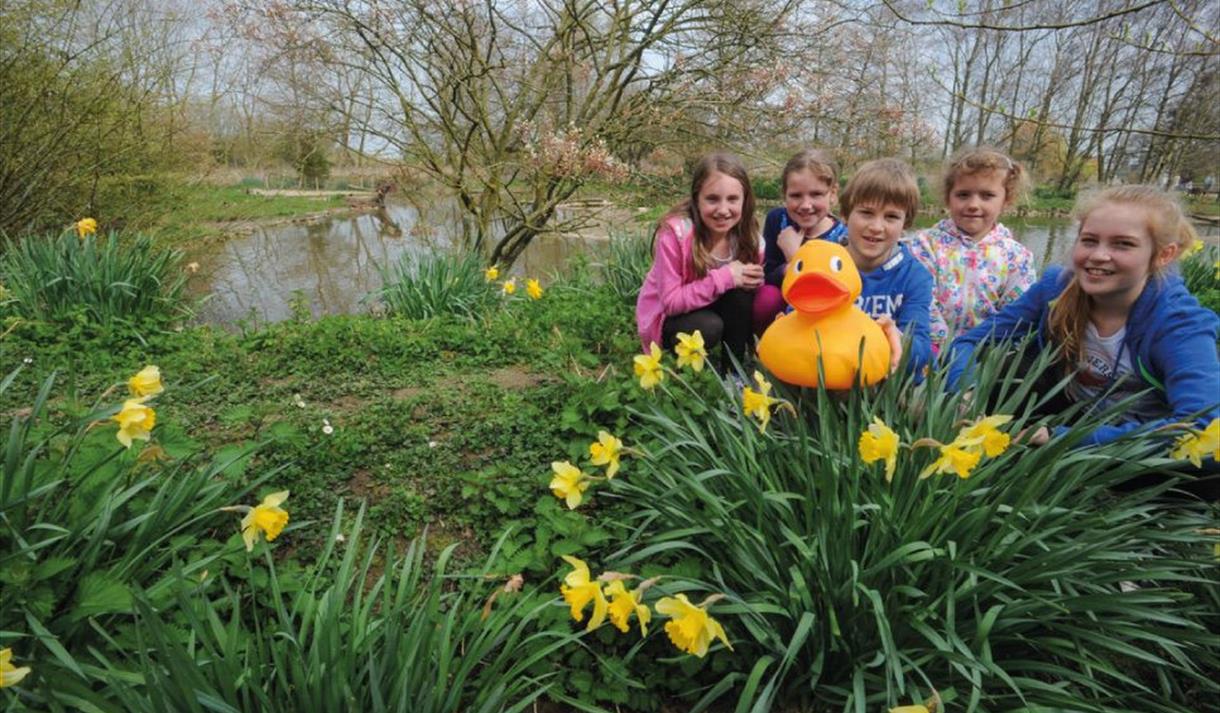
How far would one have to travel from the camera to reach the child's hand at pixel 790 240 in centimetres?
291

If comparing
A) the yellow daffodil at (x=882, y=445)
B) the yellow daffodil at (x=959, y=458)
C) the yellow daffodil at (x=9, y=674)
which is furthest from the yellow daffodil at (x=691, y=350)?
the yellow daffodil at (x=9, y=674)

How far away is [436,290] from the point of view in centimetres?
461

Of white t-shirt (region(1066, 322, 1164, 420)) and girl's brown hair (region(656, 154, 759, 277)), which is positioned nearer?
white t-shirt (region(1066, 322, 1164, 420))

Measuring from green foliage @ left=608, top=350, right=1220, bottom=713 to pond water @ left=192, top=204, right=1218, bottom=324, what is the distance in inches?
123

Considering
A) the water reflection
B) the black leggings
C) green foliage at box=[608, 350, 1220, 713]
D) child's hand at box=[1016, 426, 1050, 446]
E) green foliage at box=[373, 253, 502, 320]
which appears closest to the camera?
green foliage at box=[608, 350, 1220, 713]

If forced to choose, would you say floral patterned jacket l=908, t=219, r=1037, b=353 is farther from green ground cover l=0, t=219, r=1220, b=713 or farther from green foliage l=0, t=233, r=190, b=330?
green foliage l=0, t=233, r=190, b=330

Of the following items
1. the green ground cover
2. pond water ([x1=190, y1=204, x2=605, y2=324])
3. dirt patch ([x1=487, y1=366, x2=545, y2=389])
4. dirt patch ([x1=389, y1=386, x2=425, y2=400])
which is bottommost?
pond water ([x1=190, y1=204, x2=605, y2=324])

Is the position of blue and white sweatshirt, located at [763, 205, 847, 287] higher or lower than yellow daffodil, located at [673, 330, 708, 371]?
higher

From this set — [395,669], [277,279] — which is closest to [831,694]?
[395,669]

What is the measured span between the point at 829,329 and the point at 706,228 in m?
1.14

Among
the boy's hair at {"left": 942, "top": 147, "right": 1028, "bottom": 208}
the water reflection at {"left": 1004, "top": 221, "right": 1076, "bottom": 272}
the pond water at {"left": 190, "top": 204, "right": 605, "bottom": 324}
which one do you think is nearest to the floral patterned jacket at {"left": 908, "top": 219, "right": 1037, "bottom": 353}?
the boy's hair at {"left": 942, "top": 147, "right": 1028, "bottom": 208}

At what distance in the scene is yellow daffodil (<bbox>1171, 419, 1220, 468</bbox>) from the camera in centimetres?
128

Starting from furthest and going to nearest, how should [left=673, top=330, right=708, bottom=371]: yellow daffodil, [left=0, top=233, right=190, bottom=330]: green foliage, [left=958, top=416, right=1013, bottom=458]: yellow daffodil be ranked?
[left=0, top=233, right=190, bottom=330]: green foliage → [left=673, top=330, right=708, bottom=371]: yellow daffodil → [left=958, top=416, right=1013, bottom=458]: yellow daffodil

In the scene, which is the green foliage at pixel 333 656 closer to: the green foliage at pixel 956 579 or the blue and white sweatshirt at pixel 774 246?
the green foliage at pixel 956 579
